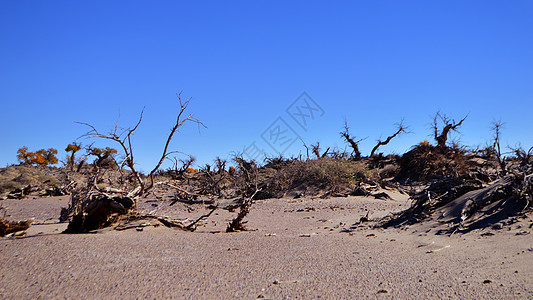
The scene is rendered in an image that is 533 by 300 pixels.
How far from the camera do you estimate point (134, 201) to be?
7.05 m

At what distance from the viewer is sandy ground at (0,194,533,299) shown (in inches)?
130

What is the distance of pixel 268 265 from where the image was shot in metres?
4.25

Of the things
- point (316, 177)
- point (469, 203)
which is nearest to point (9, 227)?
point (469, 203)

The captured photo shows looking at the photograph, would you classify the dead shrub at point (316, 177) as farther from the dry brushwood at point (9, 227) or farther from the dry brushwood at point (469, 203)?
the dry brushwood at point (9, 227)

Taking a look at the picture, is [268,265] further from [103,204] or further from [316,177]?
[316,177]

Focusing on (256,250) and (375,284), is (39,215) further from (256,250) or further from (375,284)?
(375,284)

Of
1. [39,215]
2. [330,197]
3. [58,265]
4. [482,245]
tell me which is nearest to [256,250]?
[58,265]

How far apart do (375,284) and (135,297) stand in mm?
2014

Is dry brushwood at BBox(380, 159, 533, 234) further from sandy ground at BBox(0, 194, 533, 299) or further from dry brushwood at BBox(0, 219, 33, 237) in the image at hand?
dry brushwood at BBox(0, 219, 33, 237)

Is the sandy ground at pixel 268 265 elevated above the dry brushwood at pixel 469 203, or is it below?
below

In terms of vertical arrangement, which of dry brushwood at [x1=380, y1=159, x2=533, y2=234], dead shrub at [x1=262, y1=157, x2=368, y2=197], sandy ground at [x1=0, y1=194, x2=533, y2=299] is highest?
dead shrub at [x1=262, y1=157, x2=368, y2=197]

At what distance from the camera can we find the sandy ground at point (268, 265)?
3.31 meters

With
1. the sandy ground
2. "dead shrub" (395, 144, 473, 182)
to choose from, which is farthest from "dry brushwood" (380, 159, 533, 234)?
"dead shrub" (395, 144, 473, 182)

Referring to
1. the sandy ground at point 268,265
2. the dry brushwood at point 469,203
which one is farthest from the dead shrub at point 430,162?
the sandy ground at point 268,265
